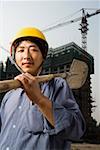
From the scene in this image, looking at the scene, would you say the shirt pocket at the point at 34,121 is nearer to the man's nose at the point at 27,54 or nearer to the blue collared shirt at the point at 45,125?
the blue collared shirt at the point at 45,125

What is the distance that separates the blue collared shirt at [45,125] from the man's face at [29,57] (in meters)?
0.06

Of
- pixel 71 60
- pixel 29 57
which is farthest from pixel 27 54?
pixel 71 60

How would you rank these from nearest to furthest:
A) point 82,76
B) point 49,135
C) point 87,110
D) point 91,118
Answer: point 49,135 → point 82,76 → point 91,118 → point 87,110

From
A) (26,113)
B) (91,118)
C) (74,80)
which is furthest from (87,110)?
(26,113)

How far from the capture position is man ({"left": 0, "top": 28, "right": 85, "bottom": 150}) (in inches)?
24.1

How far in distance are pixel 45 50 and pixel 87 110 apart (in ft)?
26.4

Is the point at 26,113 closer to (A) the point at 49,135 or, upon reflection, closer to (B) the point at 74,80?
(A) the point at 49,135

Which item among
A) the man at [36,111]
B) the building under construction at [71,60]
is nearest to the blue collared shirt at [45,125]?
the man at [36,111]

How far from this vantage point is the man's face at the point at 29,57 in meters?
0.68

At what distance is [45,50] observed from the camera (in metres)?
0.72

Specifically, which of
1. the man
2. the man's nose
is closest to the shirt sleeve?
the man

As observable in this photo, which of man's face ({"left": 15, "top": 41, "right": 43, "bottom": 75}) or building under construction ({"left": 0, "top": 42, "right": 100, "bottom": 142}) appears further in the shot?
building under construction ({"left": 0, "top": 42, "right": 100, "bottom": 142})

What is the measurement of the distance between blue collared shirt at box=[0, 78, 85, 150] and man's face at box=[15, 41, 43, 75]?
0.06m

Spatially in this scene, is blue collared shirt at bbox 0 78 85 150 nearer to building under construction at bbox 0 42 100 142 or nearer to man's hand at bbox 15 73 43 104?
man's hand at bbox 15 73 43 104
